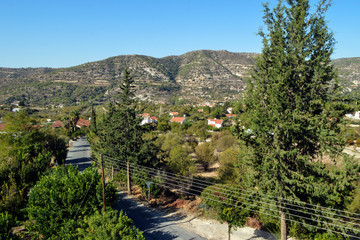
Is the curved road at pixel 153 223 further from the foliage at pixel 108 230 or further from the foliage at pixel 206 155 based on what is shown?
the foliage at pixel 206 155

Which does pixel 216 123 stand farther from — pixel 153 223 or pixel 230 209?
pixel 230 209

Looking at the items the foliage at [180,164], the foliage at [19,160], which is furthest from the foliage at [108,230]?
the foliage at [180,164]

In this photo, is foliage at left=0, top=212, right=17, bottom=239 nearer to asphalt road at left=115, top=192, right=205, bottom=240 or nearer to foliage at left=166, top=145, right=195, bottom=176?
asphalt road at left=115, top=192, right=205, bottom=240

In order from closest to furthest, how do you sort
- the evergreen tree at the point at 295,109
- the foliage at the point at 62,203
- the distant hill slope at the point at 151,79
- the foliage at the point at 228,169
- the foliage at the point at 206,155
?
the evergreen tree at the point at 295,109, the foliage at the point at 62,203, the foliage at the point at 228,169, the foliage at the point at 206,155, the distant hill slope at the point at 151,79

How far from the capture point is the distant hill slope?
5089 inches

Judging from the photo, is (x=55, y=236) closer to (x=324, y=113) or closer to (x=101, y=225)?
(x=101, y=225)

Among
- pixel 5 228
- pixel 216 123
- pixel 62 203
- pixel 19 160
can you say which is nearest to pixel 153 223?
pixel 62 203

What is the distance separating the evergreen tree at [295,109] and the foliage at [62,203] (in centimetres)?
1024

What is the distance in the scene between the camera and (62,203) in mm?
13625

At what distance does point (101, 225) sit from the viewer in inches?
419

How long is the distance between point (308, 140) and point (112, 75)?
16679 cm

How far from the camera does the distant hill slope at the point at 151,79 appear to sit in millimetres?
129250

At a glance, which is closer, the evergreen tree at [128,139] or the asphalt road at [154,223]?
the asphalt road at [154,223]

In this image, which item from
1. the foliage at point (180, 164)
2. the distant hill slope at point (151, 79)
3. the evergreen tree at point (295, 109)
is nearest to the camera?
the evergreen tree at point (295, 109)
